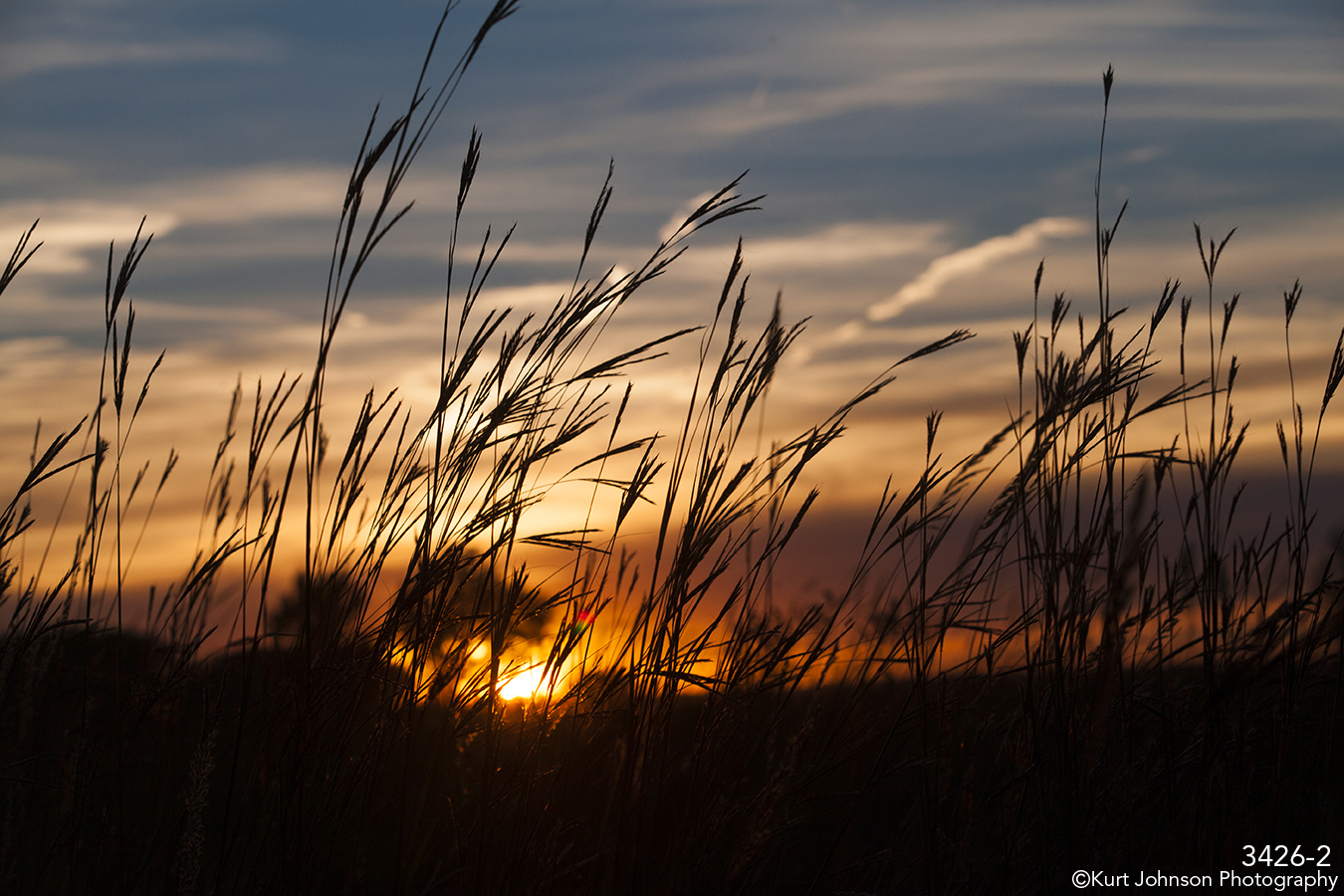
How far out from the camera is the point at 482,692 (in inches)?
58.6

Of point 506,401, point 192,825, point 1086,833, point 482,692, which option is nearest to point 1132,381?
point 1086,833

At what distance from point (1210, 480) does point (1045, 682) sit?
554 millimetres

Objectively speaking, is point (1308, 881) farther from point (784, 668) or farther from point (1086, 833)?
point (784, 668)

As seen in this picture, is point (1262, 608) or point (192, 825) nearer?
point (192, 825)

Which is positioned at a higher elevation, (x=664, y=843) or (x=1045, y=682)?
(x=1045, y=682)

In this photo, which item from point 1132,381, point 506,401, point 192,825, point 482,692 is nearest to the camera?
point 192,825

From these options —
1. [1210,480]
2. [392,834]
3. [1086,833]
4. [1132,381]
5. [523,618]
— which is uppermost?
[1132,381]

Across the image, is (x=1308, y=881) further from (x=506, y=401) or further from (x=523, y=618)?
(x=506, y=401)

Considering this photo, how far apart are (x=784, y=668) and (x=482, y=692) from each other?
0.55 meters

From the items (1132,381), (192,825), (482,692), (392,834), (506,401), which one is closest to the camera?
(192,825)

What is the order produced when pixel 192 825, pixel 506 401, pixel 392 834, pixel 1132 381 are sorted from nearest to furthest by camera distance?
pixel 192 825, pixel 506 401, pixel 1132 381, pixel 392 834

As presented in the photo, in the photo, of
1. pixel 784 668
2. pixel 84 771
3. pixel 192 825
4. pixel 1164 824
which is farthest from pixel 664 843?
pixel 84 771

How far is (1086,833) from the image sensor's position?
1.42 meters

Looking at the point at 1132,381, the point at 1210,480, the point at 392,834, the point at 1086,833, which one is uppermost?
the point at 1132,381
